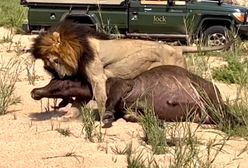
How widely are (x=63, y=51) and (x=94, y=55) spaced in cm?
31

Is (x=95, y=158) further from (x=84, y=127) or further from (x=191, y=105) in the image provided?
(x=191, y=105)

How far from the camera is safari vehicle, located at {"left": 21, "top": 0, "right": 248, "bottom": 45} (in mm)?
14391

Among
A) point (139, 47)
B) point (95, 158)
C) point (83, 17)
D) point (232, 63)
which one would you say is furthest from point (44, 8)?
point (95, 158)

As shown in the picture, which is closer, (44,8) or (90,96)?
(90,96)

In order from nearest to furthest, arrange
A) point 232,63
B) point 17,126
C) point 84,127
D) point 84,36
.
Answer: point 84,127, point 17,126, point 84,36, point 232,63

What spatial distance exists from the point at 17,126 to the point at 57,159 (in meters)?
1.27

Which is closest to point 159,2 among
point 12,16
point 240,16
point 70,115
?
point 240,16

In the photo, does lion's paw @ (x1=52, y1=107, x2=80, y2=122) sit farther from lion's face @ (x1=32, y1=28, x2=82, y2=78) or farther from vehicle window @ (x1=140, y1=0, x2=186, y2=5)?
vehicle window @ (x1=140, y1=0, x2=186, y2=5)

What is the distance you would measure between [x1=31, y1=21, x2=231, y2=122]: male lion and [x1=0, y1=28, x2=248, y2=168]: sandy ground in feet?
1.56

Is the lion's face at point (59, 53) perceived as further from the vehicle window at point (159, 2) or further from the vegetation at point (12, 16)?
the vegetation at point (12, 16)

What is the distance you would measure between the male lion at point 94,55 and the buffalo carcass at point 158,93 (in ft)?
0.37

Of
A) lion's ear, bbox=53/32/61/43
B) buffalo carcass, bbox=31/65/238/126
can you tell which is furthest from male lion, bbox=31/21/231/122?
buffalo carcass, bbox=31/65/238/126

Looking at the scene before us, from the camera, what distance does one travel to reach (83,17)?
14.5 metres

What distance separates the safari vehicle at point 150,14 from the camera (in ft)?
47.2
